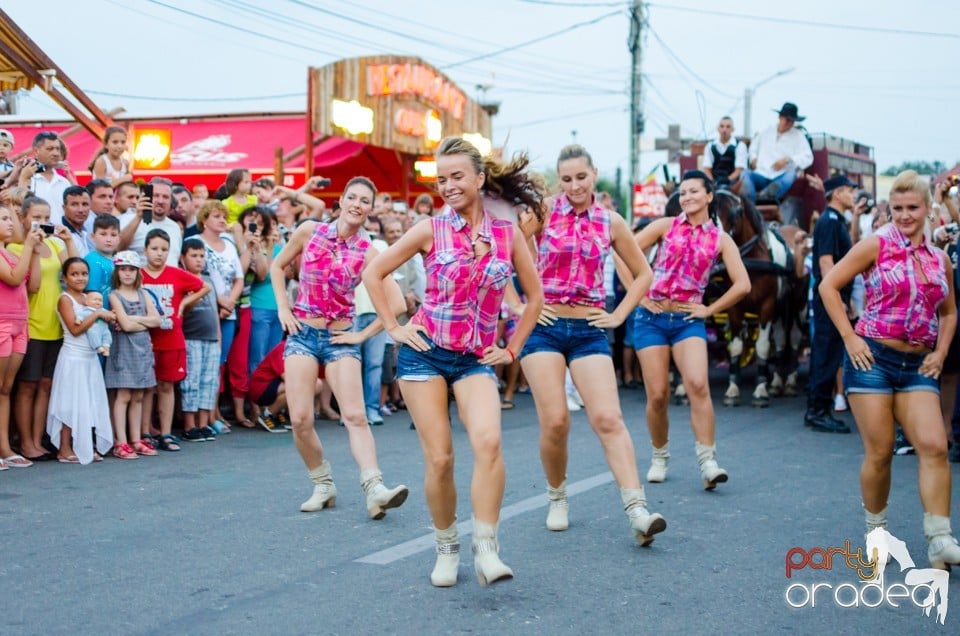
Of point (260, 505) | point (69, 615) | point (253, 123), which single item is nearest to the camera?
point (69, 615)

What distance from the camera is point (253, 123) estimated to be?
992 inches

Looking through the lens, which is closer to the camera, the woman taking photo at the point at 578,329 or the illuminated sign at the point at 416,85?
the woman taking photo at the point at 578,329

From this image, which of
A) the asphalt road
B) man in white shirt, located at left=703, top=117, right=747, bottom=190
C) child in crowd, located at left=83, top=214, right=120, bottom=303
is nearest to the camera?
the asphalt road

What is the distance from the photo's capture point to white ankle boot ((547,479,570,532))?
21.3ft

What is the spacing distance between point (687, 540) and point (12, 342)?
5436 mm

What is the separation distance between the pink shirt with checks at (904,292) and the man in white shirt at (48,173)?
7.46m

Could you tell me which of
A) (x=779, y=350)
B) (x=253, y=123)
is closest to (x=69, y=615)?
(x=779, y=350)

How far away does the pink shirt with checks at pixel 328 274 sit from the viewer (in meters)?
6.84

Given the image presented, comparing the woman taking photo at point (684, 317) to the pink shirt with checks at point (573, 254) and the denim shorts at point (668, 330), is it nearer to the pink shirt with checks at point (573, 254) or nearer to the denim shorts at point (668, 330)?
the denim shorts at point (668, 330)

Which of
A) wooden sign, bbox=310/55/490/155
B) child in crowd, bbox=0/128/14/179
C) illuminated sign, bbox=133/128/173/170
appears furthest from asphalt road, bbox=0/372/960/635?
wooden sign, bbox=310/55/490/155

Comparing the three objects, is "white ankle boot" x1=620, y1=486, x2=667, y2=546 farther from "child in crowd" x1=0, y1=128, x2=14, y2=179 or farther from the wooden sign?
the wooden sign

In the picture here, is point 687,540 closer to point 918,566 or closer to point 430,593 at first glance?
point 918,566

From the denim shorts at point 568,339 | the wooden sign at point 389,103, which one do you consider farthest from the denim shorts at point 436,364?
the wooden sign at point 389,103

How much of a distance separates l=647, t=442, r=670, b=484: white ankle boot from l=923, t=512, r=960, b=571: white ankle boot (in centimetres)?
263
